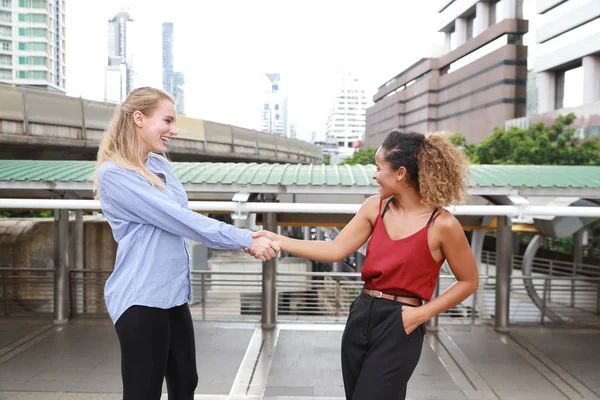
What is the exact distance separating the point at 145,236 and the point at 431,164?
1131mm

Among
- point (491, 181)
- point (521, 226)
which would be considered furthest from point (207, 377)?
point (521, 226)

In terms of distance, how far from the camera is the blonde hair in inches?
87.0

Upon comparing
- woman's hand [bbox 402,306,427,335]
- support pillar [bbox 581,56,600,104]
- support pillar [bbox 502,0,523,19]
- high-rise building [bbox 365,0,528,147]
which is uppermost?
support pillar [bbox 502,0,523,19]

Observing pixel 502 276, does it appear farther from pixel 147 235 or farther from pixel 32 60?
pixel 32 60

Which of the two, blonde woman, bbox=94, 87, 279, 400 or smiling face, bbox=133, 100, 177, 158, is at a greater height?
smiling face, bbox=133, 100, 177, 158

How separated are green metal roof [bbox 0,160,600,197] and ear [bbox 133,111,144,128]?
502cm

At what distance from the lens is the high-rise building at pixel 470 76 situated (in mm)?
52750

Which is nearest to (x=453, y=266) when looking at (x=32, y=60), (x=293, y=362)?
(x=293, y=362)

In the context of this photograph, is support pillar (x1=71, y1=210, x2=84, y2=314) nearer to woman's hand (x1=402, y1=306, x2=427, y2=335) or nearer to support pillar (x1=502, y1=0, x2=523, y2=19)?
woman's hand (x1=402, y1=306, x2=427, y2=335)

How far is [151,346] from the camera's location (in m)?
2.19

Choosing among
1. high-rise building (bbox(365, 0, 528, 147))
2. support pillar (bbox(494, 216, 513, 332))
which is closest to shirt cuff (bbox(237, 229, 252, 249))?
support pillar (bbox(494, 216, 513, 332))

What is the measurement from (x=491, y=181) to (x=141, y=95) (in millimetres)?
6033

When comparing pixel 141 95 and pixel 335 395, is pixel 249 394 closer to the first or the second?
pixel 335 395

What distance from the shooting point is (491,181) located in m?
7.41
